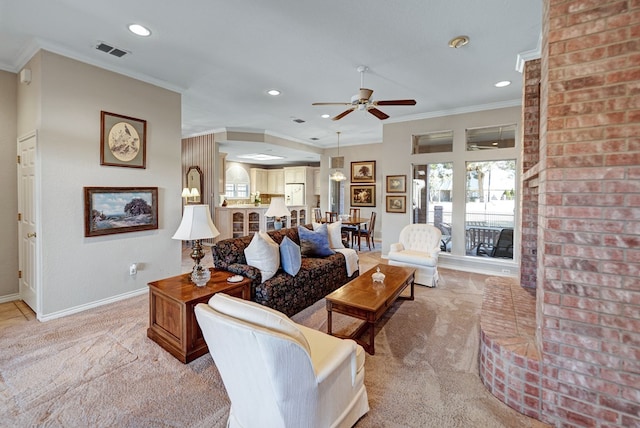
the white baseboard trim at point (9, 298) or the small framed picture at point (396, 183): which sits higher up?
the small framed picture at point (396, 183)

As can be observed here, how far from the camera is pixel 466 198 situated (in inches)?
210

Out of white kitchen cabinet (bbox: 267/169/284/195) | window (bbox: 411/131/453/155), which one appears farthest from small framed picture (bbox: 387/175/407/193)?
white kitchen cabinet (bbox: 267/169/284/195)

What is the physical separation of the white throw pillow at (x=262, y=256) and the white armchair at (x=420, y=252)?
2.25 meters

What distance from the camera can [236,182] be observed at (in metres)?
10.4

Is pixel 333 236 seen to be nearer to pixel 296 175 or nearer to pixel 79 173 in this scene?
pixel 79 173

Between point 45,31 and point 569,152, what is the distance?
4.53 m

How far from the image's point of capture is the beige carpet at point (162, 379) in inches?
69.6

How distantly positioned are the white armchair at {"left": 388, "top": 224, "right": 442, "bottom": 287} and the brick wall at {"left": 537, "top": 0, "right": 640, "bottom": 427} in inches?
98.2

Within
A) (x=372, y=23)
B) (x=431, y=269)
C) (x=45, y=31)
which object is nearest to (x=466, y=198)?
(x=431, y=269)

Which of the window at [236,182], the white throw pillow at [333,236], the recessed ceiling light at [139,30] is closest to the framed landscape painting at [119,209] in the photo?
the recessed ceiling light at [139,30]

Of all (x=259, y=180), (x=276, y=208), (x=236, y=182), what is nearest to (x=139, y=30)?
(x=276, y=208)

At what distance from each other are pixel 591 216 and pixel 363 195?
6.91 metres

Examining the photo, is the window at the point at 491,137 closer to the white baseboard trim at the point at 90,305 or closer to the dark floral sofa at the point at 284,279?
the dark floral sofa at the point at 284,279

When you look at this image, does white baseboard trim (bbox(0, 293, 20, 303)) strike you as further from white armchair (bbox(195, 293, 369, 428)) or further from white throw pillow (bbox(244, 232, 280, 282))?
white armchair (bbox(195, 293, 369, 428))
